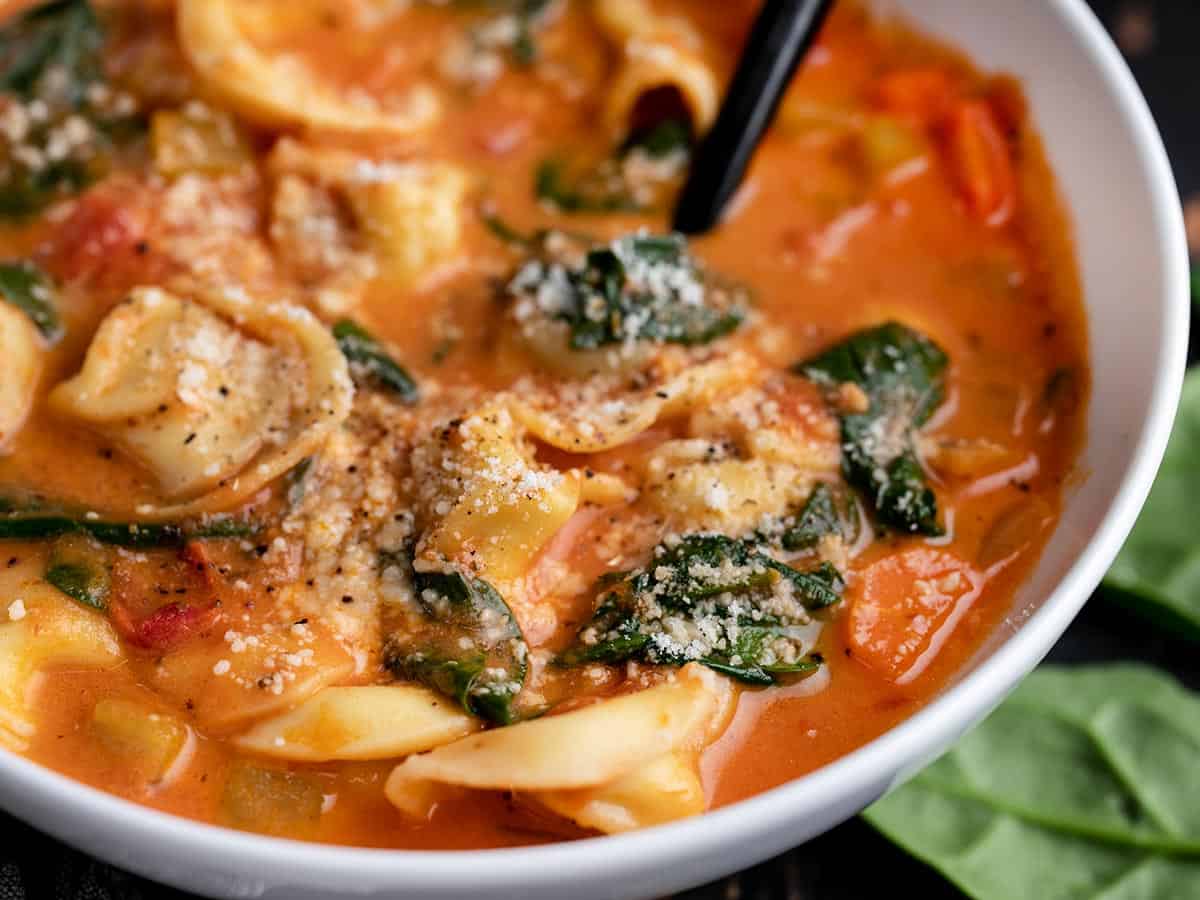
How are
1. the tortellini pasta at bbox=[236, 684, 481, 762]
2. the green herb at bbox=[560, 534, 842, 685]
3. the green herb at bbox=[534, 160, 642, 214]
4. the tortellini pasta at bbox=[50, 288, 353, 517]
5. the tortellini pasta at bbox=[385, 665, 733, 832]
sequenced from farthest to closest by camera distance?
the green herb at bbox=[534, 160, 642, 214], the tortellini pasta at bbox=[50, 288, 353, 517], the green herb at bbox=[560, 534, 842, 685], the tortellini pasta at bbox=[236, 684, 481, 762], the tortellini pasta at bbox=[385, 665, 733, 832]

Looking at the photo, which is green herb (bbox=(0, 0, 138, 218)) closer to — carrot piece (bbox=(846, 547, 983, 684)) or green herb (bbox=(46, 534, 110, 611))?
green herb (bbox=(46, 534, 110, 611))

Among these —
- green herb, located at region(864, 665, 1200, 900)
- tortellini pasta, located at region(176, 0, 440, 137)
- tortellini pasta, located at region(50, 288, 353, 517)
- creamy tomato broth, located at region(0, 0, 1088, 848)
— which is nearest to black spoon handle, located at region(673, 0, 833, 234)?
creamy tomato broth, located at region(0, 0, 1088, 848)

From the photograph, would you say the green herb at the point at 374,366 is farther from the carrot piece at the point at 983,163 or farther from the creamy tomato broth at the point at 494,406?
the carrot piece at the point at 983,163

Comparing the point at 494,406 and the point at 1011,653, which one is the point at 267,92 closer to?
the point at 494,406

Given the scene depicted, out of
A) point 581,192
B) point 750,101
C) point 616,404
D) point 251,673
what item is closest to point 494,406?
point 616,404

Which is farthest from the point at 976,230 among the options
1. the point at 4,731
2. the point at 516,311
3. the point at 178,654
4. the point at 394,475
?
the point at 4,731

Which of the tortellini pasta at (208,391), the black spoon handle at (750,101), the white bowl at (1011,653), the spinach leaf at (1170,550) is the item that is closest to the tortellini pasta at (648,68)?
the black spoon handle at (750,101)

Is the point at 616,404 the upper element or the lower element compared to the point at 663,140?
lower
